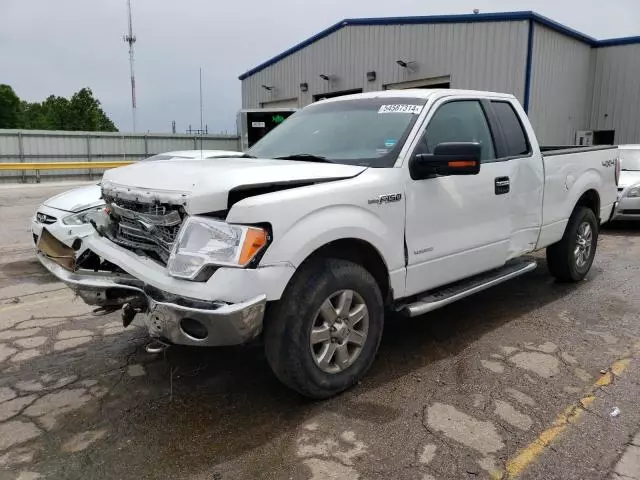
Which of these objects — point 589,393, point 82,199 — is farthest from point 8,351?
point 589,393

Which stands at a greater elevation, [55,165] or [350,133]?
[350,133]

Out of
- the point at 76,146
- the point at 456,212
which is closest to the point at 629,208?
the point at 456,212

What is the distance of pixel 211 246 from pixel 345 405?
1.29 meters

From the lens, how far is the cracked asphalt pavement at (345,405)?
8.96 ft

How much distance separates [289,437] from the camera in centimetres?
296

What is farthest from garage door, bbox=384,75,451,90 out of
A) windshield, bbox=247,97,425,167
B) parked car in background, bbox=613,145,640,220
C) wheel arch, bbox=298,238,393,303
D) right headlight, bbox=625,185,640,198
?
wheel arch, bbox=298,238,393,303

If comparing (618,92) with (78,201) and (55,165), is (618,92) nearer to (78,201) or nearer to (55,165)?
(78,201)

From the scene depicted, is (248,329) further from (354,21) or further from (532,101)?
(354,21)

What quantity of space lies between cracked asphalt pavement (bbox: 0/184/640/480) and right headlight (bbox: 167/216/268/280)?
37.8 inches

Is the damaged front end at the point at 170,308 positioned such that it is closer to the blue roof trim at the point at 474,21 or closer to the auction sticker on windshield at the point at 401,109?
the auction sticker on windshield at the point at 401,109

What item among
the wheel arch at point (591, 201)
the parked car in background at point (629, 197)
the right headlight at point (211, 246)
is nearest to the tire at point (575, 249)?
the wheel arch at point (591, 201)

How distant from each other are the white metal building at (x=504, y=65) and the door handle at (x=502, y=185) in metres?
12.7

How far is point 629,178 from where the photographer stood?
9.98 meters

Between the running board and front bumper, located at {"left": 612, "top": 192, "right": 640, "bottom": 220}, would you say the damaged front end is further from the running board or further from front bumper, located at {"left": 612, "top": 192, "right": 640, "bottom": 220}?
front bumper, located at {"left": 612, "top": 192, "right": 640, "bottom": 220}
